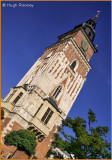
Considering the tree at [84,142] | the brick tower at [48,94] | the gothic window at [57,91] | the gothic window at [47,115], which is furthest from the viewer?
the gothic window at [57,91]

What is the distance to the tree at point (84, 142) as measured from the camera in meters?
14.3

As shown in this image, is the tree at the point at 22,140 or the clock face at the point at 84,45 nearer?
the tree at the point at 22,140

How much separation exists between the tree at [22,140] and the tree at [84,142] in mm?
2696

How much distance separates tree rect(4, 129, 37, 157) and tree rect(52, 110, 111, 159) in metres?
2.70

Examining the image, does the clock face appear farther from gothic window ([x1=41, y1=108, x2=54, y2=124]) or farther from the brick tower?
gothic window ([x1=41, y1=108, x2=54, y2=124])

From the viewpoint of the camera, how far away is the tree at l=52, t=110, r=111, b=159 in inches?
564

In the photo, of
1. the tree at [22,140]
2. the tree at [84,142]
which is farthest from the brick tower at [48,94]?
the tree at [84,142]

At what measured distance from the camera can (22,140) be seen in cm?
1631

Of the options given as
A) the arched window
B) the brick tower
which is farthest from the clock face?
the arched window

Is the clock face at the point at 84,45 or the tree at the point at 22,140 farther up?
the clock face at the point at 84,45

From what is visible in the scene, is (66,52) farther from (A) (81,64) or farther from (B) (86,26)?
(B) (86,26)

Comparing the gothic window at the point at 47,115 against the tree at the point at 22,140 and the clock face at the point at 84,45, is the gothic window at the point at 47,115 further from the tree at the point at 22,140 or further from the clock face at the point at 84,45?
the clock face at the point at 84,45

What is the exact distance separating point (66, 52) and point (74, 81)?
543 cm

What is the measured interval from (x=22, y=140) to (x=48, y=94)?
8.78 meters
